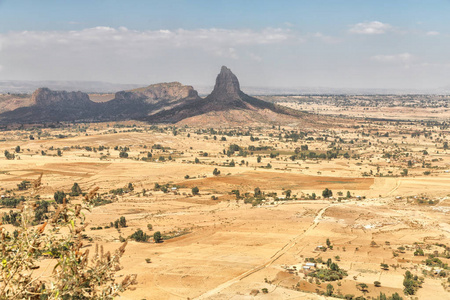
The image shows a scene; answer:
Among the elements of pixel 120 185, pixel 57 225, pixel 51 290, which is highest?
pixel 57 225

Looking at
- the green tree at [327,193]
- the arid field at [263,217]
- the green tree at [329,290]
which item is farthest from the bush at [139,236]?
the green tree at [327,193]

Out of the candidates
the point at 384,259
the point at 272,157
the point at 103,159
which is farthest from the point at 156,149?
the point at 384,259

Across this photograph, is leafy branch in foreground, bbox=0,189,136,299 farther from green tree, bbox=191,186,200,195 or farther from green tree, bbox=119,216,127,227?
green tree, bbox=191,186,200,195

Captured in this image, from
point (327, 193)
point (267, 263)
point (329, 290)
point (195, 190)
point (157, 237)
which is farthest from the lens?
point (195, 190)

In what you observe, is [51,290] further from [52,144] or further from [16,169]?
[52,144]

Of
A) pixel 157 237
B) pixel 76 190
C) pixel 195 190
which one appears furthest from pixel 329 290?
pixel 76 190

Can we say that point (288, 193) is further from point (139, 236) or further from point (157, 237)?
point (139, 236)
